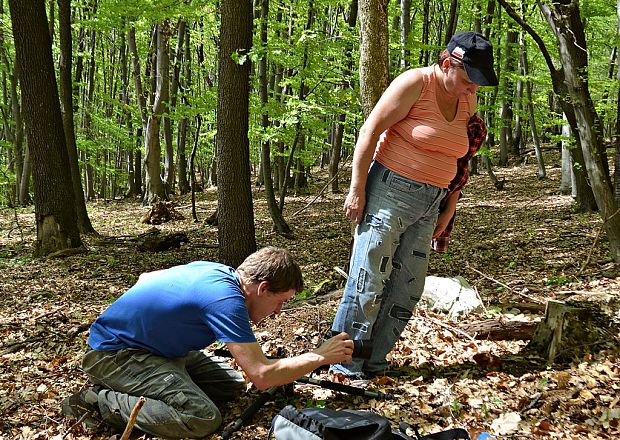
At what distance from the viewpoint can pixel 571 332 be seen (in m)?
3.44

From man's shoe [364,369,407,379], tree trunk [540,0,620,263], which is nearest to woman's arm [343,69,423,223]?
man's shoe [364,369,407,379]

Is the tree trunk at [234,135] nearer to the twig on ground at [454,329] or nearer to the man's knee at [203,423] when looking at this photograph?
the twig on ground at [454,329]

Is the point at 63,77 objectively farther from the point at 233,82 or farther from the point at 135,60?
the point at 135,60

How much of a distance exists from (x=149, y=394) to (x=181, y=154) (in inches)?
710

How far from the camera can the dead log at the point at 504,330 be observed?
13.0 ft

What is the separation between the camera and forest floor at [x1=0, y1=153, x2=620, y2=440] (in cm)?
291

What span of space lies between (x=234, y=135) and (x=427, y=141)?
14.7 ft

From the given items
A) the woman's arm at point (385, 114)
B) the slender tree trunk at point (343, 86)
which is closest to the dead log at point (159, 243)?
the slender tree trunk at point (343, 86)

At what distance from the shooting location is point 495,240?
8.71 meters

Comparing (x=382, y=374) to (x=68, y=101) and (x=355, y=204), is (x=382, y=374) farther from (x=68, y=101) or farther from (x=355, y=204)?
(x=68, y=101)

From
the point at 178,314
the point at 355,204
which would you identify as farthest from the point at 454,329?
the point at 178,314

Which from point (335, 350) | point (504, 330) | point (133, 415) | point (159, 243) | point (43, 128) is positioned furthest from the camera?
point (159, 243)

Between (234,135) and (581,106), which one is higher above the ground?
(581,106)

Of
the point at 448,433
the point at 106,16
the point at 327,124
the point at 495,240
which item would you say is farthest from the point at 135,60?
the point at 448,433
